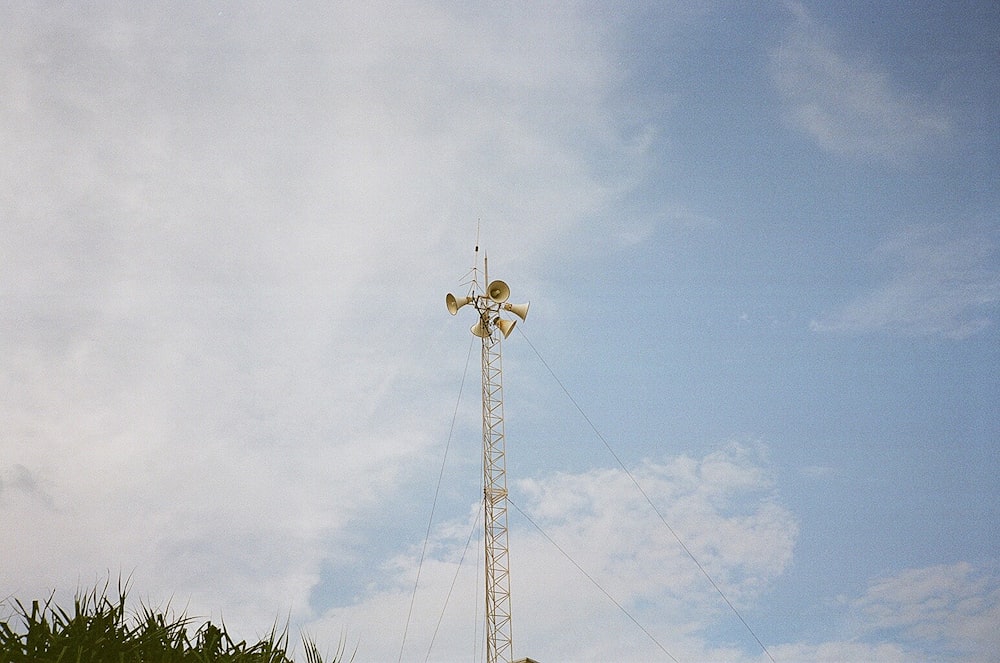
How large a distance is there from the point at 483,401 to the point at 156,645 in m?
28.0

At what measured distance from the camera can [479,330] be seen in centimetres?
3597

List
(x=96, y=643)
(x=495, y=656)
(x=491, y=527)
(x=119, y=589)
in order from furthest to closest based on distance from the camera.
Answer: (x=491, y=527) < (x=495, y=656) < (x=119, y=589) < (x=96, y=643)

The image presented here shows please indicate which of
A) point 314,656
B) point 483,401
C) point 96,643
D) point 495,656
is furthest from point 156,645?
point 483,401

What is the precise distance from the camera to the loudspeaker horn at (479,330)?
118ft

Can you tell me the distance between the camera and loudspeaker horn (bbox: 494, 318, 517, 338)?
3534 cm

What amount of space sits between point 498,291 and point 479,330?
1746 mm

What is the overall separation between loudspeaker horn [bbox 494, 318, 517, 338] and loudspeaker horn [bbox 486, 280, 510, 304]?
837 mm

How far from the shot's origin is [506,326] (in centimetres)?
3556

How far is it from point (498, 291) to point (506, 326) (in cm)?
152

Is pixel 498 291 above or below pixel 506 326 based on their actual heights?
above

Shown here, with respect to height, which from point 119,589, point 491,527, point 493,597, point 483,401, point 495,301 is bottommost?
point 119,589

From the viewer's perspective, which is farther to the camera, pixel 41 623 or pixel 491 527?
pixel 491 527

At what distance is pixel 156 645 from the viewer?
24.0ft

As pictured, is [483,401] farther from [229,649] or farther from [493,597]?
[229,649]
